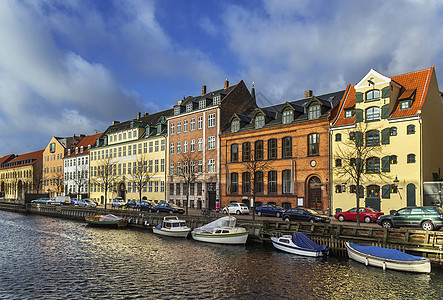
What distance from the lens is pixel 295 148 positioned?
5406 cm

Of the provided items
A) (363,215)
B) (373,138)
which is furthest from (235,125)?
(363,215)

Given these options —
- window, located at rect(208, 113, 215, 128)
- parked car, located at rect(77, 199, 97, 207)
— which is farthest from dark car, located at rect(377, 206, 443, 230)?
parked car, located at rect(77, 199, 97, 207)

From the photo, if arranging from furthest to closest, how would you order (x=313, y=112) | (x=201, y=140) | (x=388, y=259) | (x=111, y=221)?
(x=201, y=140), (x=111, y=221), (x=313, y=112), (x=388, y=259)

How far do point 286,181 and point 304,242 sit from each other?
75.7 ft

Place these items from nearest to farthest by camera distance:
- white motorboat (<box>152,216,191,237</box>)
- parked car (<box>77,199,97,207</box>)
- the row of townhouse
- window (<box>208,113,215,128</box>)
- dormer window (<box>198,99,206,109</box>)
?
white motorboat (<box>152,216,191,237</box>)
the row of townhouse
window (<box>208,113,215,128</box>)
dormer window (<box>198,99,206,109</box>)
parked car (<box>77,199,97,207</box>)

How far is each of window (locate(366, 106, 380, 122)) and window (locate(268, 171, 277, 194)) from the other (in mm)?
15626

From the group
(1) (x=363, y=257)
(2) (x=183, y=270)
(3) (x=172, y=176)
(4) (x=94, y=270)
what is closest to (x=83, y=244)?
(4) (x=94, y=270)

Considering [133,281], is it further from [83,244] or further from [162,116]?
[162,116]

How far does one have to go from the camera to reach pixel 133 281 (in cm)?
2434

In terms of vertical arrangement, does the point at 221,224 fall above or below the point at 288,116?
below

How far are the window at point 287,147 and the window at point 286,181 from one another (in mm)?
2407

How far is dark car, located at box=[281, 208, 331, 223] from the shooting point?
129ft

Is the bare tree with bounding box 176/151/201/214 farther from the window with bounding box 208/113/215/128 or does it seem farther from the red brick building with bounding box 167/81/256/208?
the window with bounding box 208/113/215/128

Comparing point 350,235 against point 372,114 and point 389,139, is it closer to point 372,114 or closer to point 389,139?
point 389,139
